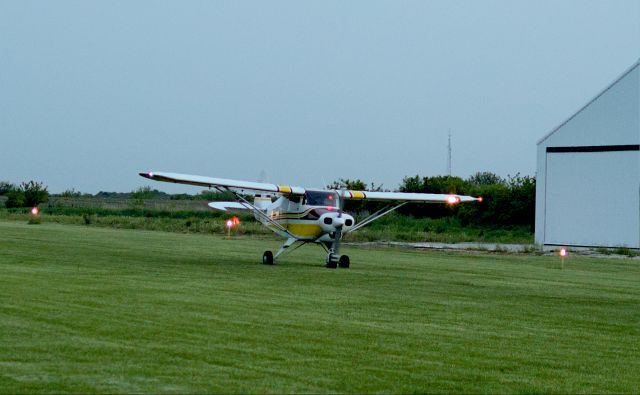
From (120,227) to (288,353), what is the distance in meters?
50.4

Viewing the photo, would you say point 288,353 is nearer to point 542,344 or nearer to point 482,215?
point 542,344

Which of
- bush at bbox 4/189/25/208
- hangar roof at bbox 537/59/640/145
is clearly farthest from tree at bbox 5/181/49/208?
hangar roof at bbox 537/59/640/145

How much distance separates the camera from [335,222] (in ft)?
90.9

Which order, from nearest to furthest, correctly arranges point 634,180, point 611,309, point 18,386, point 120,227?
1. point 18,386
2. point 611,309
3. point 634,180
4. point 120,227

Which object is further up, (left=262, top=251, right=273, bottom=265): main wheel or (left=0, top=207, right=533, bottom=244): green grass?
(left=0, top=207, right=533, bottom=244): green grass

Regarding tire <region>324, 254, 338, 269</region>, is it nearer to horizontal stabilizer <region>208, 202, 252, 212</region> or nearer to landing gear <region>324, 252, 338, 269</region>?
landing gear <region>324, 252, 338, 269</region>

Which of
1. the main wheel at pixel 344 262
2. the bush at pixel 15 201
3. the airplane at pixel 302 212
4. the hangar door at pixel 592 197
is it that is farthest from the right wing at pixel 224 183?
the bush at pixel 15 201

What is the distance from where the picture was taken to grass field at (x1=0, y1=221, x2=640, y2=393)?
31.8 feet

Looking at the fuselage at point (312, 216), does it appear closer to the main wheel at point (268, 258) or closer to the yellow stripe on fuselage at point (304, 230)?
the yellow stripe on fuselage at point (304, 230)

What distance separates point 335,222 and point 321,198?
4.81ft

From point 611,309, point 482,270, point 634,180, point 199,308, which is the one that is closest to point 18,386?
point 199,308

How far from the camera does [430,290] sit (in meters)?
20.6

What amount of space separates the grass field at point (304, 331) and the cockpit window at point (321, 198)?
3.81m

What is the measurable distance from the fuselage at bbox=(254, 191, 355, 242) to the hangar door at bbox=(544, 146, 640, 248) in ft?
61.7
